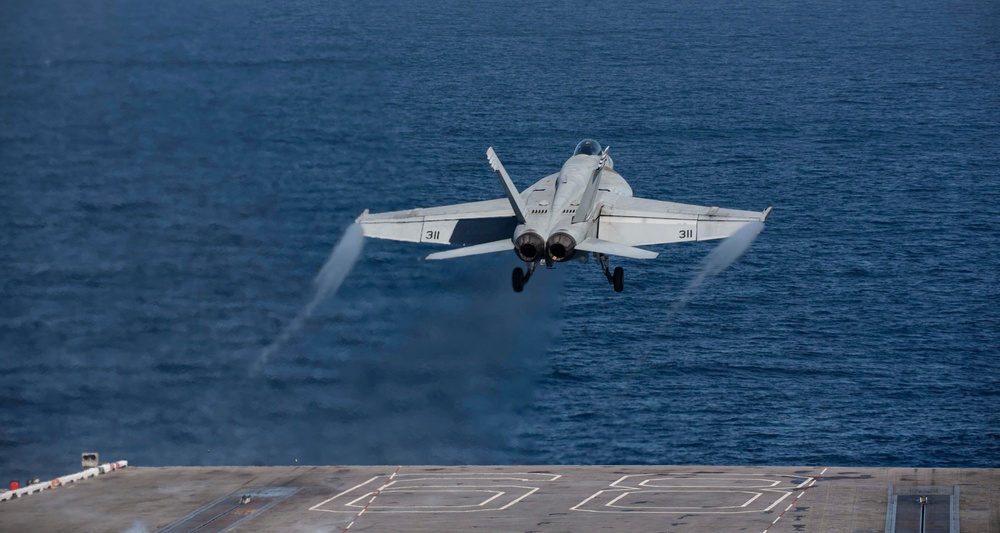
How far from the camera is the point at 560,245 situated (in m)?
83.7

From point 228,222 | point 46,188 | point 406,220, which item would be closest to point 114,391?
point 228,222

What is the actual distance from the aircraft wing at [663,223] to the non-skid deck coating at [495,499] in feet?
84.5

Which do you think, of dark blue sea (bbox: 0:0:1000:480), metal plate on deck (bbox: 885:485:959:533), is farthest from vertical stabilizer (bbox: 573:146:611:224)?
dark blue sea (bbox: 0:0:1000:480)

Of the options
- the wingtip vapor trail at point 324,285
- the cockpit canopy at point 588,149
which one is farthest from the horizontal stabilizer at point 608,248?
the wingtip vapor trail at point 324,285

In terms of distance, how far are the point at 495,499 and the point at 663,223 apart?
3488 centimetres

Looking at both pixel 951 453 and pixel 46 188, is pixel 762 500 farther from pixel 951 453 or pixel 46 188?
pixel 46 188

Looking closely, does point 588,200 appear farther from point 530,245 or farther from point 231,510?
point 231,510

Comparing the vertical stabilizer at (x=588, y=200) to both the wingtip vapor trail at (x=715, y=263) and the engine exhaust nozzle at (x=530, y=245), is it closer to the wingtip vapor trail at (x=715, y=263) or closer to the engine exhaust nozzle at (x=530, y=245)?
the engine exhaust nozzle at (x=530, y=245)

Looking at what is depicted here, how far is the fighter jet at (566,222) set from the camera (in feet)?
277

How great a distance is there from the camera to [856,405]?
149750mm

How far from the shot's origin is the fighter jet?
277ft

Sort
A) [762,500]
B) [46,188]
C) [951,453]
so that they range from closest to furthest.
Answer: [762,500] → [951,453] → [46,188]

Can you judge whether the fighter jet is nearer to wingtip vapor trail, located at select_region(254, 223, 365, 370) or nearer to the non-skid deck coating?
the non-skid deck coating

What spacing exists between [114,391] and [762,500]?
7322 cm
